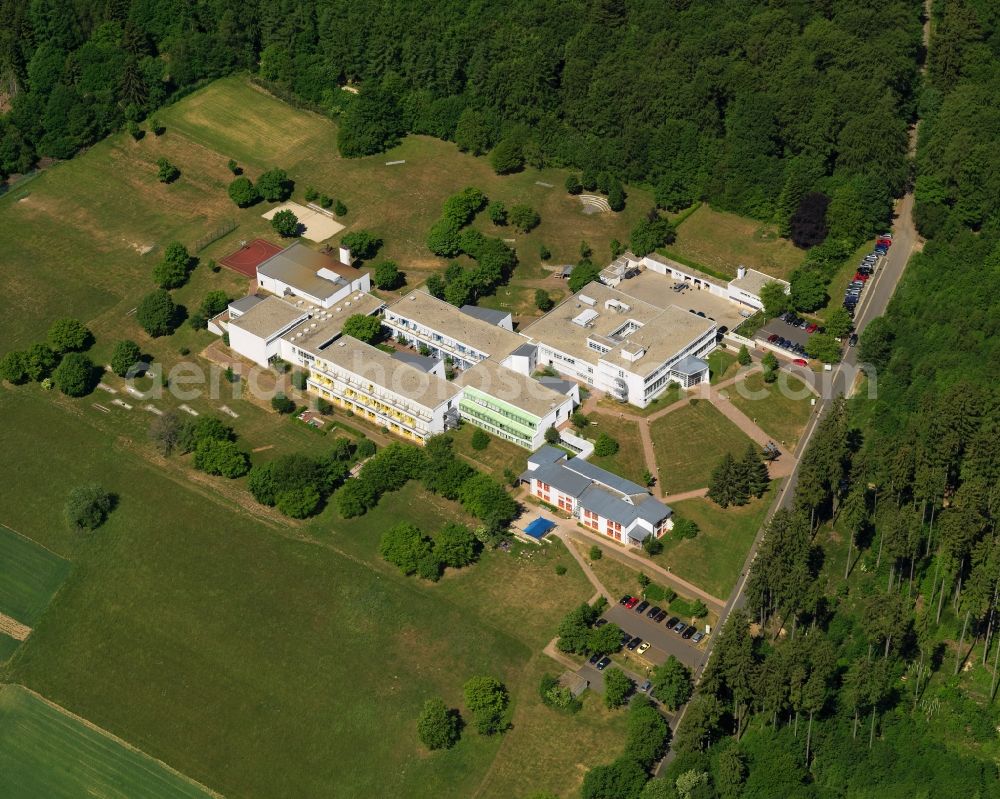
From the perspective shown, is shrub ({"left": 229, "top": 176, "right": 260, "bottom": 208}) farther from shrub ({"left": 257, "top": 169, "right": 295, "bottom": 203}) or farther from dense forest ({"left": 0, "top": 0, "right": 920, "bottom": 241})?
dense forest ({"left": 0, "top": 0, "right": 920, "bottom": 241})

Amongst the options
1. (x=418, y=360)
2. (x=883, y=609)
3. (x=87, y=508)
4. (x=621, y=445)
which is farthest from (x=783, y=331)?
(x=87, y=508)

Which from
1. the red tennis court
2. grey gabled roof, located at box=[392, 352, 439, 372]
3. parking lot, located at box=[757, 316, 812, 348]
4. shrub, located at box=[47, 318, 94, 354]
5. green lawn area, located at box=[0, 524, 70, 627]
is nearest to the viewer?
green lawn area, located at box=[0, 524, 70, 627]

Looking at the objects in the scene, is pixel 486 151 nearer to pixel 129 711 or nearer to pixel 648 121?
pixel 648 121

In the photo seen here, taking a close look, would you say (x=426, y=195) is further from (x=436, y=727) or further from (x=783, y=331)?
(x=436, y=727)

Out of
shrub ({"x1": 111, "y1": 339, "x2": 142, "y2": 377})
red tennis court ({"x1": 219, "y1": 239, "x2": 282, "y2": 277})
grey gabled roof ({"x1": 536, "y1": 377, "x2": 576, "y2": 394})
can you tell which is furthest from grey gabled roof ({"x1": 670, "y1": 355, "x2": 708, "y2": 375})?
shrub ({"x1": 111, "y1": 339, "x2": 142, "y2": 377})

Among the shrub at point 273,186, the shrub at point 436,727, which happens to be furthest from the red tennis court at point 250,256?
the shrub at point 436,727

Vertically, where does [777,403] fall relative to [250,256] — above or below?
above

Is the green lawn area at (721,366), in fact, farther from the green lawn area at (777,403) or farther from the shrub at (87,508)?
the shrub at (87,508)
